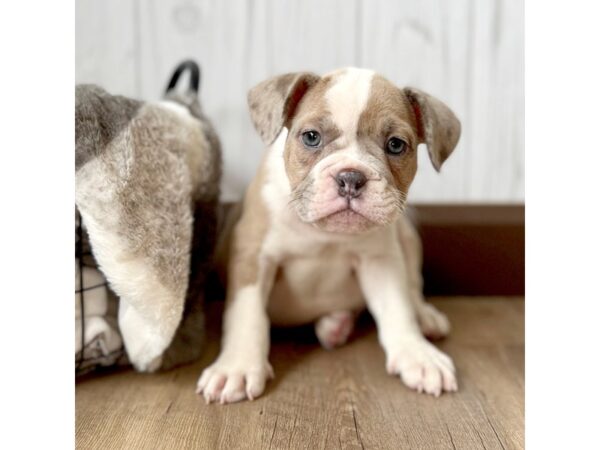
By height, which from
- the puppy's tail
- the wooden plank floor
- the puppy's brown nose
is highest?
the puppy's tail

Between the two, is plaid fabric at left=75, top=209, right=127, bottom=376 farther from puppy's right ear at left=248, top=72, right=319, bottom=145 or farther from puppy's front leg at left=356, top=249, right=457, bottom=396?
puppy's front leg at left=356, top=249, right=457, bottom=396

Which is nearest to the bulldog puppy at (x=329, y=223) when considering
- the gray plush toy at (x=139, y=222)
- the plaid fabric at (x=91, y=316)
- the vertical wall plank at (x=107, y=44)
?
the gray plush toy at (x=139, y=222)

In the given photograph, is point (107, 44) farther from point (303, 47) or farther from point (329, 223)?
point (329, 223)

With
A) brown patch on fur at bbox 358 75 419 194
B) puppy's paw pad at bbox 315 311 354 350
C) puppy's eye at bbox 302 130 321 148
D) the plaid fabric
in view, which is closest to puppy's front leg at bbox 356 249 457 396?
puppy's paw pad at bbox 315 311 354 350

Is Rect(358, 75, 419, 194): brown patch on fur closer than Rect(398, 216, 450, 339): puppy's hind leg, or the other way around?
Rect(358, 75, 419, 194): brown patch on fur

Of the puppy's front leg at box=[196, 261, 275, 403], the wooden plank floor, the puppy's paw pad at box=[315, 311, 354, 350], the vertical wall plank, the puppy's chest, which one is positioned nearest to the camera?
the wooden plank floor
